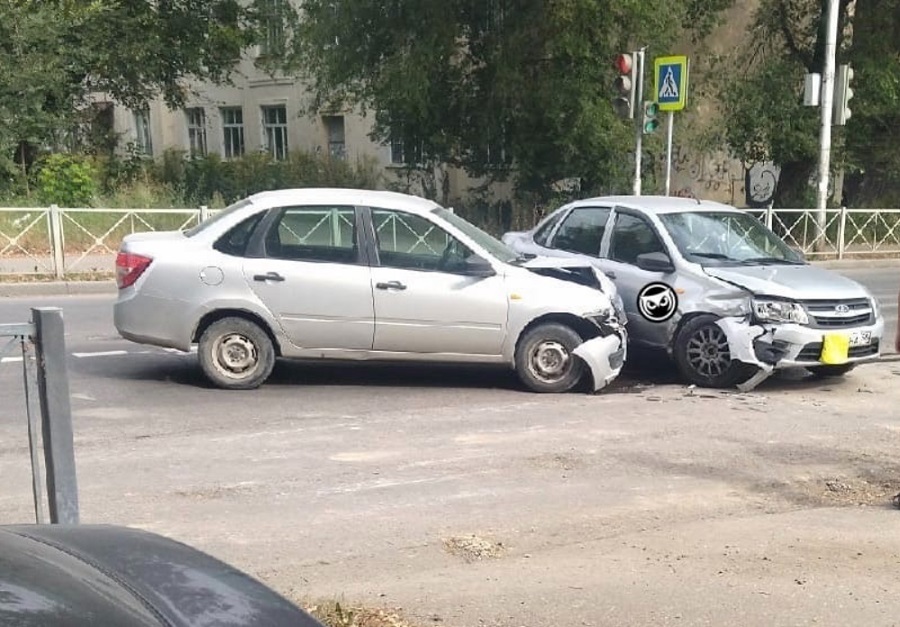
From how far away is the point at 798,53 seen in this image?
78.9 feet

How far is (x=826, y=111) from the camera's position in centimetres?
1984

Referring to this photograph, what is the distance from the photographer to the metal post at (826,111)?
63.8ft

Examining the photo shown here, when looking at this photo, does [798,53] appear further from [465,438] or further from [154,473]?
[154,473]

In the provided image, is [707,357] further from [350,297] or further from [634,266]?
[350,297]

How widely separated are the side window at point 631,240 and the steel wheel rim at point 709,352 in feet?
3.33

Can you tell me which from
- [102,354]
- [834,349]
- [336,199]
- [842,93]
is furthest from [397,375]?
[842,93]

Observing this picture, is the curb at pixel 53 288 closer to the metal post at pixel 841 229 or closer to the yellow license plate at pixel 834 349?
the yellow license plate at pixel 834 349

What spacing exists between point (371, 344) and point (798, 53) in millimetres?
19637

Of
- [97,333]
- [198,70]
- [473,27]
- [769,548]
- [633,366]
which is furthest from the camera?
[198,70]

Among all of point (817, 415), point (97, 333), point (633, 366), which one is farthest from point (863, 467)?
point (97, 333)

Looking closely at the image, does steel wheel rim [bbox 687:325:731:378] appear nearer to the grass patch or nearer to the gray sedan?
the gray sedan

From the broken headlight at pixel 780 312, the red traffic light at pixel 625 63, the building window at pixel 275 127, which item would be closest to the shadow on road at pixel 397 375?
the broken headlight at pixel 780 312

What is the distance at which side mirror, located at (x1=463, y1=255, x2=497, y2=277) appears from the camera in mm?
8336

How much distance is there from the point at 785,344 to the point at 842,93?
1300 cm
